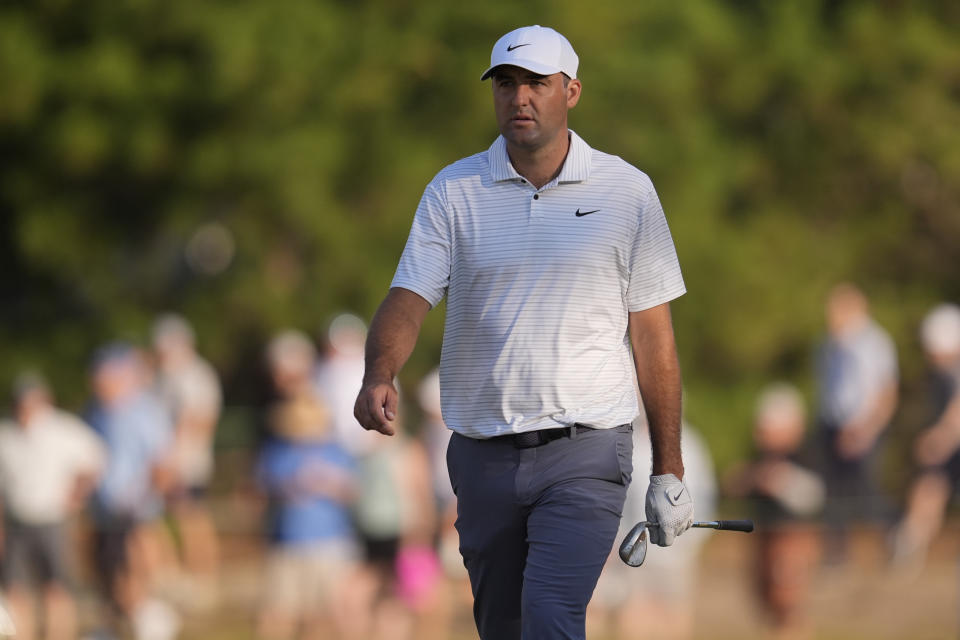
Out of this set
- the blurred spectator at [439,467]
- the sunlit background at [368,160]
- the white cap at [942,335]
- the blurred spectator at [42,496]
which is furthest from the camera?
the sunlit background at [368,160]

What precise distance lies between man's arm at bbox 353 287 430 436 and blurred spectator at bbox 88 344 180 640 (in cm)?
781

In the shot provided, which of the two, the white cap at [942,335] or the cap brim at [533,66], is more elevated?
the cap brim at [533,66]

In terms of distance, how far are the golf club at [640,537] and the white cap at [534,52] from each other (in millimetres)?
1432

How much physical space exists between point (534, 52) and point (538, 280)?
0.69m

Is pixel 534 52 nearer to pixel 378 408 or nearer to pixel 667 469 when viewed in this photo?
pixel 378 408

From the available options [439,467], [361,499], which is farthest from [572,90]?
[439,467]

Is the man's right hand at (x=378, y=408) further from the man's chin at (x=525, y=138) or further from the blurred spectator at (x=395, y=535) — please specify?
the blurred spectator at (x=395, y=535)

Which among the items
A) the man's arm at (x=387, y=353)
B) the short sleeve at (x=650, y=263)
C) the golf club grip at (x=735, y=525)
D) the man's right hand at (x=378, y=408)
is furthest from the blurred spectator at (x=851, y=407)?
the man's right hand at (x=378, y=408)

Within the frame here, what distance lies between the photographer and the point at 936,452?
13.1 meters

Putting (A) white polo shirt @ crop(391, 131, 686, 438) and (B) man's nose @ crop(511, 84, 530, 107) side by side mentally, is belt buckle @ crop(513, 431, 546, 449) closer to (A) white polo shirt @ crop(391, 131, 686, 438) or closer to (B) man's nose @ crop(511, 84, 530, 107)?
(A) white polo shirt @ crop(391, 131, 686, 438)

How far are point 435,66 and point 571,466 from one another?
14405 mm

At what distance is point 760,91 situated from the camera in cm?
2127

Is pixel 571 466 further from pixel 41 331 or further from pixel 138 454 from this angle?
pixel 41 331

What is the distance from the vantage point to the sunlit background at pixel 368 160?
17.8 metres
